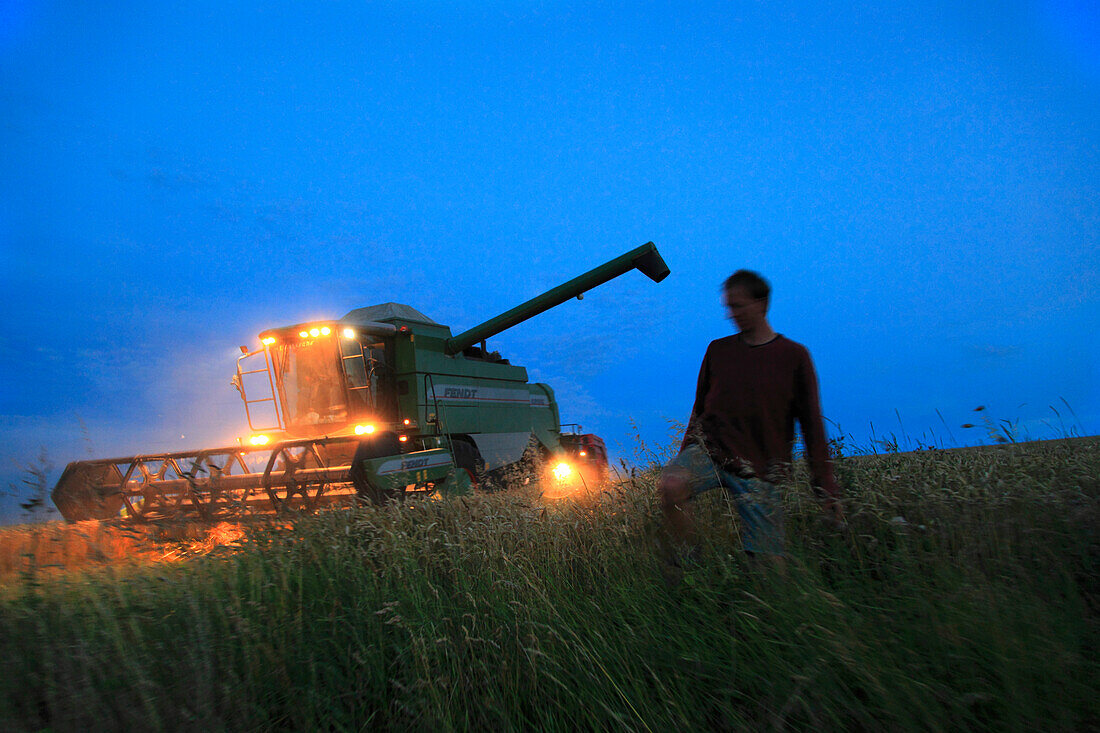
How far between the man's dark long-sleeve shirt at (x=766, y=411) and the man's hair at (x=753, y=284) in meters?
0.26

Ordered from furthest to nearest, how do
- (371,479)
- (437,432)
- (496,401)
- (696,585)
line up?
(496,401) → (437,432) → (371,479) → (696,585)

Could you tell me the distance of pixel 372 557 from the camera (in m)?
3.80

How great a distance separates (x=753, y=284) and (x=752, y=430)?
31.5 inches

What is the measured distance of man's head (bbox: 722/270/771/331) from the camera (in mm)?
2936

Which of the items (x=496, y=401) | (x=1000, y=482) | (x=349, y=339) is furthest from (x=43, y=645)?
(x=496, y=401)

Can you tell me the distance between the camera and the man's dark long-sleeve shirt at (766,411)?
279cm

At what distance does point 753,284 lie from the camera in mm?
2961

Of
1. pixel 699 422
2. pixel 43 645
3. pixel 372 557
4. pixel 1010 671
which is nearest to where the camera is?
pixel 1010 671

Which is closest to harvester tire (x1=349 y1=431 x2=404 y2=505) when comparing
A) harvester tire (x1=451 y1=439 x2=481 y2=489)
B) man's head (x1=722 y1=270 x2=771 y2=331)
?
harvester tire (x1=451 y1=439 x2=481 y2=489)

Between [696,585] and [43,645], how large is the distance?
3120 mm

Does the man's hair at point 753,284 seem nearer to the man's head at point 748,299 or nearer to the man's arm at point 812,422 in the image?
the man's head at point 748,299

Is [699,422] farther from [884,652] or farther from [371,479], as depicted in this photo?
[371,479]

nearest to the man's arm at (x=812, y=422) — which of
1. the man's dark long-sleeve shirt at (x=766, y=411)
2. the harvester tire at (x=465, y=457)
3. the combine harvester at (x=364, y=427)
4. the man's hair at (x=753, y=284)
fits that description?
the man's dark long-sleeve shirt at (x=766, y=411)

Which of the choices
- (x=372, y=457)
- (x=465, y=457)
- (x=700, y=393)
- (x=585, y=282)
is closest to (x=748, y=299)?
(x=700, y=393)
